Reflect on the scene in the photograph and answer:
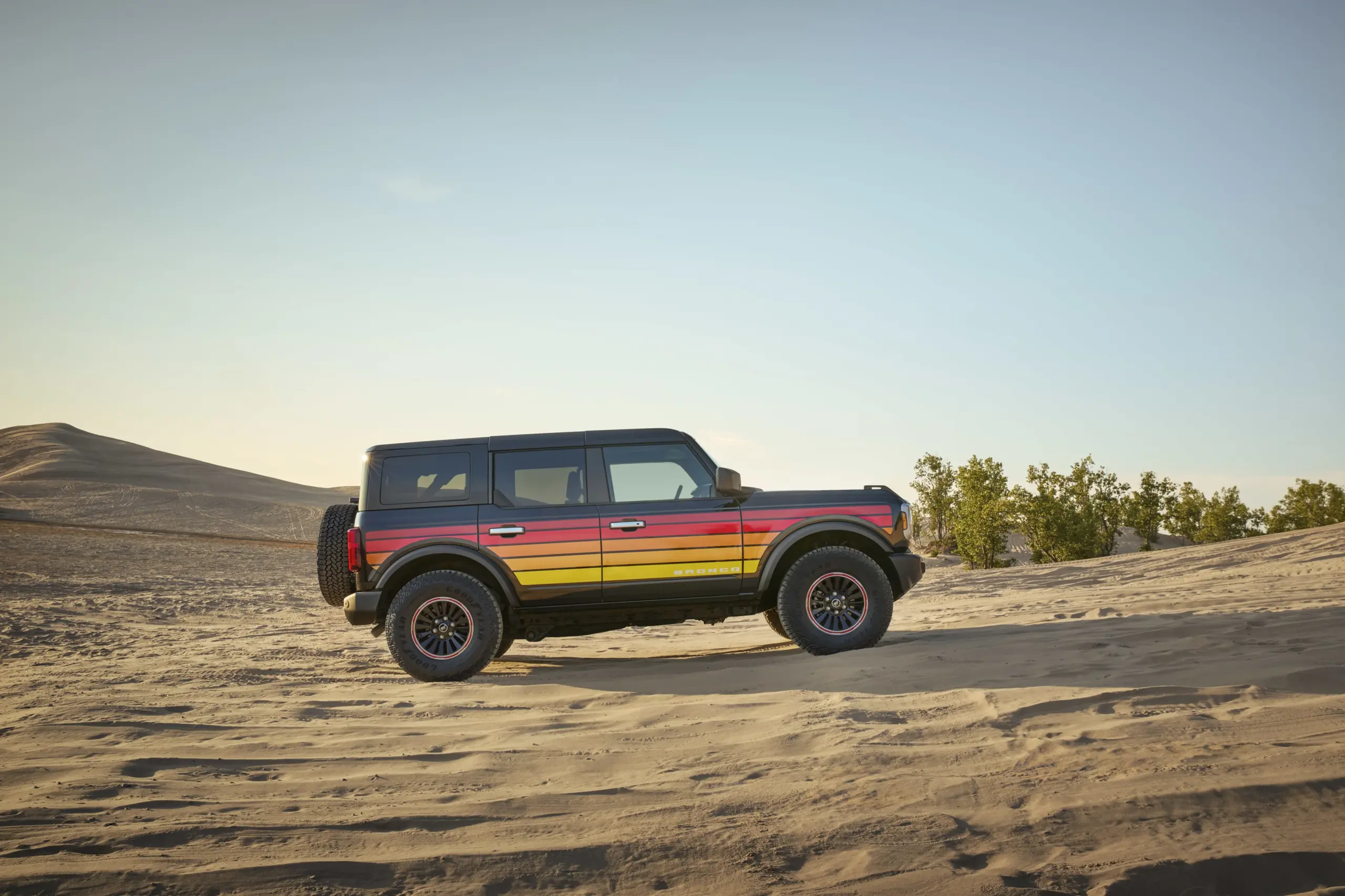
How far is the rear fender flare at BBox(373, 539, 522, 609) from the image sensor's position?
734 centimetres

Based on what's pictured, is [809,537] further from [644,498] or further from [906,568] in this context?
[644,498]

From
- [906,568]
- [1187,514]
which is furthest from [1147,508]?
[906,568]

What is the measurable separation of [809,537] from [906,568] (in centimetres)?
86

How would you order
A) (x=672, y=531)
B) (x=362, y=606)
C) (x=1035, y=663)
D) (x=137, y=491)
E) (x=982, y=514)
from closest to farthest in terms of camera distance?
(x=1035, y=663) < (x=362, y=606) < (x=672, y=531) < (x=982, y=514) < (x=137, y=491)

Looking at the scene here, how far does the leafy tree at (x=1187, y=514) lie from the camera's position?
60.1 metres

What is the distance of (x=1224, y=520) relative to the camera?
198 ft

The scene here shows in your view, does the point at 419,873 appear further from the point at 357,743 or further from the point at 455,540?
the point at 455,540

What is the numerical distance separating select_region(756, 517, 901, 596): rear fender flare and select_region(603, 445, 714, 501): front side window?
2.41 feet

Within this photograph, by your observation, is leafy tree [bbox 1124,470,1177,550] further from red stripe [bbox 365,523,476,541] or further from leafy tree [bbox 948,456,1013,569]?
red stripe [bbox 365,523,476,541]

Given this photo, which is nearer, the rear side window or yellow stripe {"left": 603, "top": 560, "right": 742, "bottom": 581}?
yellow stripe {"left": 603, "top": 560, "right": 742, "bottom": 581}

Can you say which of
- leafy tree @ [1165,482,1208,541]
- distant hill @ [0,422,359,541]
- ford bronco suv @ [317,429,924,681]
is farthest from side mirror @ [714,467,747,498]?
leafy tree @ [1165,482,1208,541]

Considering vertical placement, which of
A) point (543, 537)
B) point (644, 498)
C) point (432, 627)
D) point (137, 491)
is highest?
point (137, 491)

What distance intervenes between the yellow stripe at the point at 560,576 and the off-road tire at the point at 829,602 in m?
1.56

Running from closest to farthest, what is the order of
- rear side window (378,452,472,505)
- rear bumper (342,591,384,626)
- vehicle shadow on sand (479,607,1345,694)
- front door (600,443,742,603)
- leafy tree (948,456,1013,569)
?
1. vehicle shadow on sand (479,607,1345,694)
2. rear bumper (342,591,384,626)
3. front door (600,443,742,603)
4. rear side window (378,452,472,505)
5. leafy tree (948,456,1013,569)
